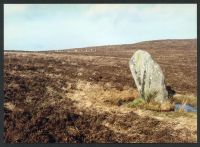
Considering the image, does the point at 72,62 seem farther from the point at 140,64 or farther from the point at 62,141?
the point at 62,141

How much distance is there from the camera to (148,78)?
2381 centimetres

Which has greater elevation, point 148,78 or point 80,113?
point 148,78

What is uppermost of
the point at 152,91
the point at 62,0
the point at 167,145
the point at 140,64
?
the point at 62,0

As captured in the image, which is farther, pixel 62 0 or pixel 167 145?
pixel 62 0

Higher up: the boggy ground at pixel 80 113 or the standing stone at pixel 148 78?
the standing stone at pixel 148 78

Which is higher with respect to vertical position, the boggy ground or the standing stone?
the standing stone

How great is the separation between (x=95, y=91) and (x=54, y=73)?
5969 mm

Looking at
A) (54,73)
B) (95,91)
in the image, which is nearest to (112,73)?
(54,73)

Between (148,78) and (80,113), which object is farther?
(148,78)

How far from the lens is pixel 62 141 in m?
18.0

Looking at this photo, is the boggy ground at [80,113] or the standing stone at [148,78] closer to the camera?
the boggy ground at [80,113]

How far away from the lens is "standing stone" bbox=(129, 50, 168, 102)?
23.4 m

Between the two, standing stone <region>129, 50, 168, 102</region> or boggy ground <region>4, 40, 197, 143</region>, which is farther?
standing stone <region>129, 50, 168, 102</region>

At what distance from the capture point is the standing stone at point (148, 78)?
2341cm
